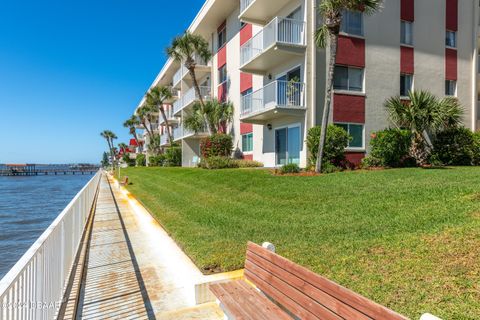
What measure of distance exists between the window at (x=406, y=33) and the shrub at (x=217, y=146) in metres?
12.5

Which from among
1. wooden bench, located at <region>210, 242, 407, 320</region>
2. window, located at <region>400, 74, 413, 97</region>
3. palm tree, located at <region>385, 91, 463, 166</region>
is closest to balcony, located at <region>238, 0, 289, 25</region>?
window, located at <region>400, 74, 413, 97</region>

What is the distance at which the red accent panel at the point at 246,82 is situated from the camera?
2271 centimetres

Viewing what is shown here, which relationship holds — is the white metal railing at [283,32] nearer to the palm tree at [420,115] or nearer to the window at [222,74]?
the palm tree at [420,115]

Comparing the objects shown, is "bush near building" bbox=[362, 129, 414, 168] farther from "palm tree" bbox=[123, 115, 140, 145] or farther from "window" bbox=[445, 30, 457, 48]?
Result: "palm tree" bbox=[123, 115, 140, 145]

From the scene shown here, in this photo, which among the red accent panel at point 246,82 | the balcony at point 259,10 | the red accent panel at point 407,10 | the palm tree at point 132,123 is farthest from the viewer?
the palm tree at point 132,123

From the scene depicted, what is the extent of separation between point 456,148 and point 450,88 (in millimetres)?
5201

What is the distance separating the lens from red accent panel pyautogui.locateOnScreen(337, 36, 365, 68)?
16.8 metres

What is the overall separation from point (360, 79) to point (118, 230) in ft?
46.8

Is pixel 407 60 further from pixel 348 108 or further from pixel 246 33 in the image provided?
pixel 246 33

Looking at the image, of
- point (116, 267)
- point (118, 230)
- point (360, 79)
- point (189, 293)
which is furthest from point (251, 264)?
point (360, 79)

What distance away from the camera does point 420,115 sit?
16.0 meters

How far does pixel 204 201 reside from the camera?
39.0 ft

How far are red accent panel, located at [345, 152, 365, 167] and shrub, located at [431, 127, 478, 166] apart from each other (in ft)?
15.4

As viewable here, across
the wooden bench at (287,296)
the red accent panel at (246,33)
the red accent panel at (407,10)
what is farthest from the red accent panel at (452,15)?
the wooden bench at (287,296)
